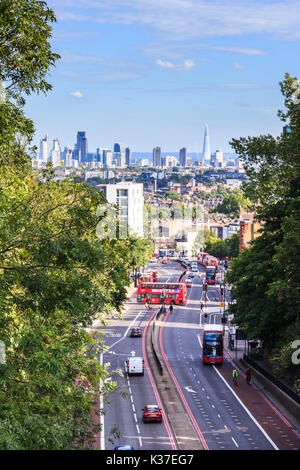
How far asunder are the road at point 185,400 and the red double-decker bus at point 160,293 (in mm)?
20933

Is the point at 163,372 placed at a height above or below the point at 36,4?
below

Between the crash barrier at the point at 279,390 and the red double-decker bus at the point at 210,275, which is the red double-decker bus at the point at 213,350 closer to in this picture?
the crash barrier at the point at 279,390

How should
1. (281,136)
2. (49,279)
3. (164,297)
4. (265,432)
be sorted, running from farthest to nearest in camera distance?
(164,297), (281,136), (265,432), (49,279)

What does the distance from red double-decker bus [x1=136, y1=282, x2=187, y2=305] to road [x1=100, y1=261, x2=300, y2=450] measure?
824 inches

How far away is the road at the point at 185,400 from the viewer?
41.6 m

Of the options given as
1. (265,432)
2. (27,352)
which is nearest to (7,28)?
(27,352)

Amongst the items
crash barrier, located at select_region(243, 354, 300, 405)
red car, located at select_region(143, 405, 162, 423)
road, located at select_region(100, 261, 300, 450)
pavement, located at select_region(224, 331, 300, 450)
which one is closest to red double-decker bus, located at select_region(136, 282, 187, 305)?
road, located at select_region(100, 261, 300, 450)

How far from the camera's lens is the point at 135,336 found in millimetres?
84312

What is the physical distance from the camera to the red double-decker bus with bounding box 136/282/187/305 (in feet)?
384

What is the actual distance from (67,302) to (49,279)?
2.40 feet

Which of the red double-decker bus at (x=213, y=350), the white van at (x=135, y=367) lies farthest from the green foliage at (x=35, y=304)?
the red double-decker bus at (x=213, y=350)

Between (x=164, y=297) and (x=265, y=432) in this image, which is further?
(x=164, y=297)

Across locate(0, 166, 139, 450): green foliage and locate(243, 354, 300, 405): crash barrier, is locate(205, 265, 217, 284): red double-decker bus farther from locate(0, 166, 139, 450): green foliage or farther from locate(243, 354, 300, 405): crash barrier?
locate(0, 166, 139, 450): green foliage

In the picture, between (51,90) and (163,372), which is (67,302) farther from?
(163,372)
